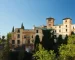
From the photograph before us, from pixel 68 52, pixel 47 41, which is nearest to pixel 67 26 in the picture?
pixel 47 41

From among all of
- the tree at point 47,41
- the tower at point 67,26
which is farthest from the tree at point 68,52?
the tower at point 67,26

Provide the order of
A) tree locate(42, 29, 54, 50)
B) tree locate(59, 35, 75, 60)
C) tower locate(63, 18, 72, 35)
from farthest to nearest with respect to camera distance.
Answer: tower locate(63, 18, 72, 35) → tree locate(42, 29, 54, 50) → tree locate(59, 35, 75, 60)

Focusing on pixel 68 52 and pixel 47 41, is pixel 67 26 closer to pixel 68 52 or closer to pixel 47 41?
pixel 47 41

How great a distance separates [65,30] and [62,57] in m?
32.7

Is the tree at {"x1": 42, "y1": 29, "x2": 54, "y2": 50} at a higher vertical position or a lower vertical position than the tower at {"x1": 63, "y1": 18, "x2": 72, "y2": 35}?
lower

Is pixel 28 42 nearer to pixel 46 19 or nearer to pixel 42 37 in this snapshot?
pixel 42 37

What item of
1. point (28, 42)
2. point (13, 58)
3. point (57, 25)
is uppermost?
point (57, 25)

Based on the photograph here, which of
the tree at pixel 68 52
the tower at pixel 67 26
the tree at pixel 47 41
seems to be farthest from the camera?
the tower at pixel 67 26

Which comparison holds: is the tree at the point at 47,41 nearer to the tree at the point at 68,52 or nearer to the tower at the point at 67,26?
the tower at the point at 67,26

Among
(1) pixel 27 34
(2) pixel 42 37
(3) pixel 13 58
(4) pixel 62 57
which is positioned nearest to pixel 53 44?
(2) pixel 42 37

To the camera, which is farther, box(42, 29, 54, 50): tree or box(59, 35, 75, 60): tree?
box(42, 29, 54, 50): tree

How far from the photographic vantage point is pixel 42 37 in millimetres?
58625

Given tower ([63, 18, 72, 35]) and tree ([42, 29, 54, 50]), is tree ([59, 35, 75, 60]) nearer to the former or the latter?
tree ([42, 29, 54, 50])

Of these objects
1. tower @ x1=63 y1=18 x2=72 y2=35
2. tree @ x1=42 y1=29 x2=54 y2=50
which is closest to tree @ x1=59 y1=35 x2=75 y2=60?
tree @ x1=42 y1=29 x2=54 y2=50
